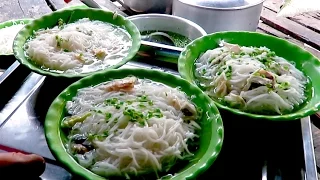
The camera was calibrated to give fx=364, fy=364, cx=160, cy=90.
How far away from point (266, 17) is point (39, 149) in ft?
5.61

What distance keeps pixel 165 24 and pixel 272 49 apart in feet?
2.03

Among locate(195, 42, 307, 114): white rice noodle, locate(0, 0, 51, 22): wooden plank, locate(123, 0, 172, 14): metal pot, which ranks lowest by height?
locate(0, 0, 51, 22): wooden plank

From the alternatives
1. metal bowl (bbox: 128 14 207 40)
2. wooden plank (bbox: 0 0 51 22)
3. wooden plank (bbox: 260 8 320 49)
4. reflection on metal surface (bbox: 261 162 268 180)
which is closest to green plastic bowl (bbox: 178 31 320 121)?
reflection on metal surface (bbox: 261 162 268 180)

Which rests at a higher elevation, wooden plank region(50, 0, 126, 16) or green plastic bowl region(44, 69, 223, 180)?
green plastic bowl region(44, 69, 223, 180)

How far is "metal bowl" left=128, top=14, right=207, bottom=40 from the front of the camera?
1877 mm

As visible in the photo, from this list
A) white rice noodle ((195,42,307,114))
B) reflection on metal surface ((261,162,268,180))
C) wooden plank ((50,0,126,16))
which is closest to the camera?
reflection on metal surface ((261,162,268,180))

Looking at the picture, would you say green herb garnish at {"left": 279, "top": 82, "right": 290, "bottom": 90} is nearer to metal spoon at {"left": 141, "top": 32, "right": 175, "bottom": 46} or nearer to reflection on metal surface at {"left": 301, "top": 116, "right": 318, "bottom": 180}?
reflection on metal surface at {"left": 301, "top": 116, "right": 318, "bottom": 180}

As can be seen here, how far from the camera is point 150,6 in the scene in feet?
7.23

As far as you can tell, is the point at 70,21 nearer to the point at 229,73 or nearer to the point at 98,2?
the point at 98,2

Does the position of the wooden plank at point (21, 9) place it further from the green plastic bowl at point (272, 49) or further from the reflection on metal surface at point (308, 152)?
the reflection on metal surface at point (308, 152)

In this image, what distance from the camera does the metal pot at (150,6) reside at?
A: 2186mm

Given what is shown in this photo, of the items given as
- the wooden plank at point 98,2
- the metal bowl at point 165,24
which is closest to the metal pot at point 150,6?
the wooden plank at point 98,2

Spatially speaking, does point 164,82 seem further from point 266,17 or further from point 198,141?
point 266,17

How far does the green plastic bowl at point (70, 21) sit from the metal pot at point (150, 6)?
0.47m
